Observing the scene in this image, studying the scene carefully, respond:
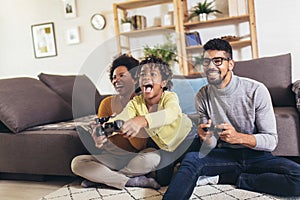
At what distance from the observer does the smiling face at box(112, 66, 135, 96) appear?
1408 mm

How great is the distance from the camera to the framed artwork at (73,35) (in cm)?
401

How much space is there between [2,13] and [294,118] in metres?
3.96

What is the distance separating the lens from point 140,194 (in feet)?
5.51

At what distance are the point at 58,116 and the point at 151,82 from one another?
4.43 ft

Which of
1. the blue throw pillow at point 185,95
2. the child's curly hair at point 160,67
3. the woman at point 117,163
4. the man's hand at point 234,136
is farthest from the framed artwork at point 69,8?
the man's hand at point 234,136

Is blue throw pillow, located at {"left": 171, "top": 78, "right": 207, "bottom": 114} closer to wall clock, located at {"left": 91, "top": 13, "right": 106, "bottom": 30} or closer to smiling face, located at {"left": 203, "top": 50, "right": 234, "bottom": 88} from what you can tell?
smiling face, located at {"left": 203, "top": 50, "right": 234, "bottom": 88}

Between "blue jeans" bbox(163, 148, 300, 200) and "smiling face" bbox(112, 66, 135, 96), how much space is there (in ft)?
1.44

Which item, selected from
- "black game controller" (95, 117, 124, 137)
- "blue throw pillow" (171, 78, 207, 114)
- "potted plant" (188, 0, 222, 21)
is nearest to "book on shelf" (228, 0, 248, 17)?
"potted plant" (188, 0, 222, 21)

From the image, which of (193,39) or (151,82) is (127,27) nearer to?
(193,39)

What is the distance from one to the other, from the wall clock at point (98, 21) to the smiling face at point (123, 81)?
8.41 ft

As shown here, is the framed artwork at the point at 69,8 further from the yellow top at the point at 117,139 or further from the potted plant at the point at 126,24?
the yellow top at the point at 117,139

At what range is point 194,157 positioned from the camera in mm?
1587

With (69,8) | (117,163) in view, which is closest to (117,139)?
(117,163)

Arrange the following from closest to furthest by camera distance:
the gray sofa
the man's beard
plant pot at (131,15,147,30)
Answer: the man's beard, the gray sofa, plant pot at (131,15,147,30)
